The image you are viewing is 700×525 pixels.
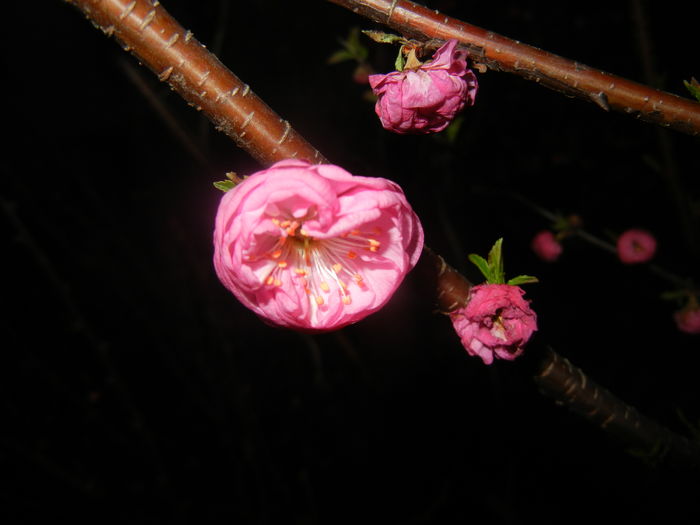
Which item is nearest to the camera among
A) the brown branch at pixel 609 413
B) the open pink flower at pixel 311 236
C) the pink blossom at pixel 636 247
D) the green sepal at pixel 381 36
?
the open pink flower at pixel 311 236

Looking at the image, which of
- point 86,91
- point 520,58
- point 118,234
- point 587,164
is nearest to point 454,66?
point 520,58

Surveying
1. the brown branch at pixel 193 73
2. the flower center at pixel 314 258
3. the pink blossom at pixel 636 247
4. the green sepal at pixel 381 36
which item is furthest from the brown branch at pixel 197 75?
the pink blossom at pixel 636 247

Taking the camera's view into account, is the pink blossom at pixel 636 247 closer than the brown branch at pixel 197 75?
No

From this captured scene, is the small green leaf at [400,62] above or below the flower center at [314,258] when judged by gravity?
above

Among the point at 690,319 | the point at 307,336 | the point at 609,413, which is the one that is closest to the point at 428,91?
the point at 609,413

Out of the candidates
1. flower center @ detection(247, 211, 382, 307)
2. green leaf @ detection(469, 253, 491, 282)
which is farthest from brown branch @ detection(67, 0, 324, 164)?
green leaf @ detection(469, 253, 491, 282)

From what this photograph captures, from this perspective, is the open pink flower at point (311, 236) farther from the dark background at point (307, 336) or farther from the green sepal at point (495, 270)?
the dark background at point (307, 336)

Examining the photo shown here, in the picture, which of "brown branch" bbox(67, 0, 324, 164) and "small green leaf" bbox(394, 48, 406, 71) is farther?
"small green leaf" bbox(394, 48, 406, 71)

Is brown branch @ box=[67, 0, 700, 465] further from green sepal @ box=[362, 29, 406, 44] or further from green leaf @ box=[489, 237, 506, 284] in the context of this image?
green leaf @ box=[489, 237, 506, 284]
